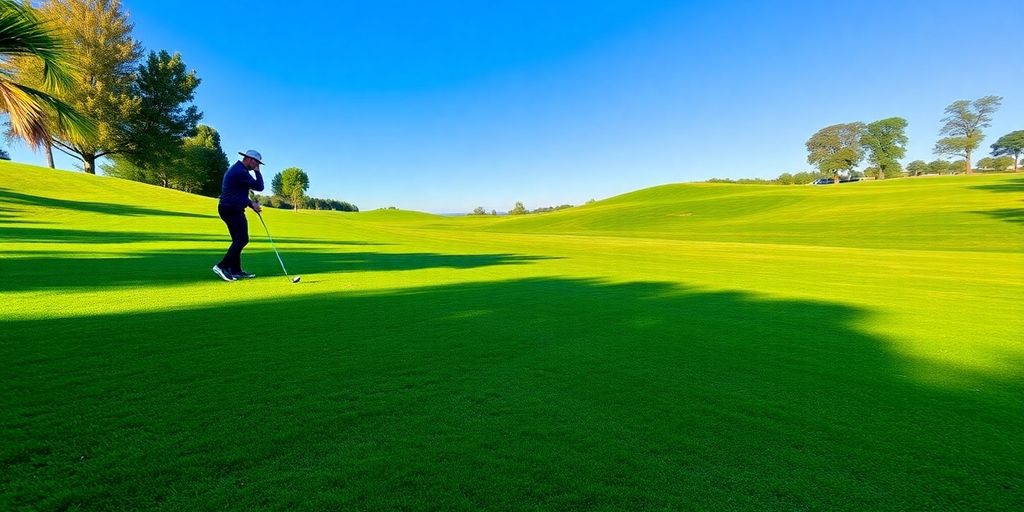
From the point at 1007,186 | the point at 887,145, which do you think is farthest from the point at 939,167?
the point at 1007,186

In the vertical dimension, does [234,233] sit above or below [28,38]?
below

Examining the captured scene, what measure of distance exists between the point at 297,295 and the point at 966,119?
10857 centimetres

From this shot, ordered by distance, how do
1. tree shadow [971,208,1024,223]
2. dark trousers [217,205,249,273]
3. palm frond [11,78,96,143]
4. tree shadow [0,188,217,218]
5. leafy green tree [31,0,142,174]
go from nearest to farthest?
palm frond [11,78,96,143] → dark trousers [217,205,249,273] → tree shadow [0,188,217,218] → tree shadow [971,208,1024,223] → leafy green tree [31,0,142,174]

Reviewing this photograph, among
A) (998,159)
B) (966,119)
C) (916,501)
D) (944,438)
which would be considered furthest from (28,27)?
(998,159)

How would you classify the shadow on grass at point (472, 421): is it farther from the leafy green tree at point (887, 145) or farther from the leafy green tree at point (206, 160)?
the leafy green tree at point (887, 145)

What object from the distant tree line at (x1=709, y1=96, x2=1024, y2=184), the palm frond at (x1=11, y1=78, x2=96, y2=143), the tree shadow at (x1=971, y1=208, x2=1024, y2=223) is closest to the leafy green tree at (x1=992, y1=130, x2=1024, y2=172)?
the distant tree line at (x1=709, y1=96, x2=1024, y2=184)

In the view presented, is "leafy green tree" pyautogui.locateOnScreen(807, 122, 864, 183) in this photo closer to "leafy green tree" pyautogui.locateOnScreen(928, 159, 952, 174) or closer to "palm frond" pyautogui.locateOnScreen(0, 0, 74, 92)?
"leafy green tree" pyautogui.locateOnScreen(928, 159, 952, 174)

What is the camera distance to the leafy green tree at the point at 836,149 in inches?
3487

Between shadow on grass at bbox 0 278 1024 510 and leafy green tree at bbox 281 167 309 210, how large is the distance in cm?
10218

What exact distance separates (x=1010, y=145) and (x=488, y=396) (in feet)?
414

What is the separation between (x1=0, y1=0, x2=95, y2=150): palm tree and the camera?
632cm

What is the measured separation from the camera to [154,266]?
8.40 meters

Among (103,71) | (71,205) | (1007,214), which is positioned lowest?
(1007,214)

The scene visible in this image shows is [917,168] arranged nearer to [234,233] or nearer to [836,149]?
[836,149]
